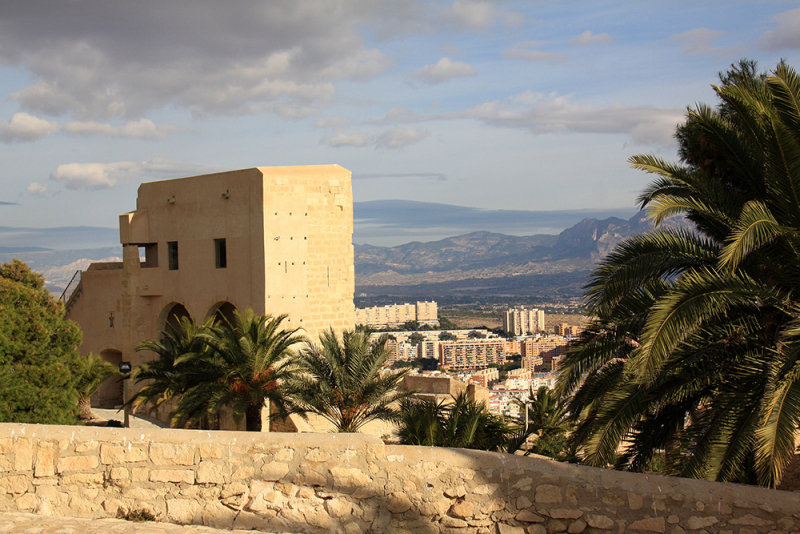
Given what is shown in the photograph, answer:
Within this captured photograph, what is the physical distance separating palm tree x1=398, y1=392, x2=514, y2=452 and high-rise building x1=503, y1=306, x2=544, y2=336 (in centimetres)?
8167

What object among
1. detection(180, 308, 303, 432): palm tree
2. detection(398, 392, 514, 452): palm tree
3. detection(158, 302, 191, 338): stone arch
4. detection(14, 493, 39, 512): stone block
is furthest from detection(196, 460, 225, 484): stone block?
detection(158, 302, 191, 338): stone arch

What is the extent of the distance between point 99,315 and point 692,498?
66.2 feet

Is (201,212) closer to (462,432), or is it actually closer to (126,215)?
(126,215)

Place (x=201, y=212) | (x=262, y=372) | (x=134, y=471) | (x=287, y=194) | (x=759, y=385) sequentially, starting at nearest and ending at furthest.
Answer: (x=134, y=471)
(x=759, y=385)
(x=262, y=372)
(x=287, y=194)
(x=201, y=212)

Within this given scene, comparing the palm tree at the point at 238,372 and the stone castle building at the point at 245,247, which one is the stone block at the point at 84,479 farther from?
the stone castle building at the point at 245,247

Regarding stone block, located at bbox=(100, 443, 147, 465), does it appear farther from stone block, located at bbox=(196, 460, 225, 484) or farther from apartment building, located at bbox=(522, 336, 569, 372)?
apartment building, located at bbox=(522, 336, 569, 372)

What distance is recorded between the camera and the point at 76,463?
5.78 m

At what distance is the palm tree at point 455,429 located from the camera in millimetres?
9164

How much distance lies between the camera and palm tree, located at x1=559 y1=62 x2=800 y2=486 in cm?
627

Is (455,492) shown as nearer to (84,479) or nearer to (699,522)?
(699,522)

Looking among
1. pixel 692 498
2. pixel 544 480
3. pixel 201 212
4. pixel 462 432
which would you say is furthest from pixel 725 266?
pixel 201 212

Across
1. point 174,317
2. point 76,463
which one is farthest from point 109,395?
point 76,463

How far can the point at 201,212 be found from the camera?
58.6 feet

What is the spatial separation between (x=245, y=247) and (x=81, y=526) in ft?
38.5
